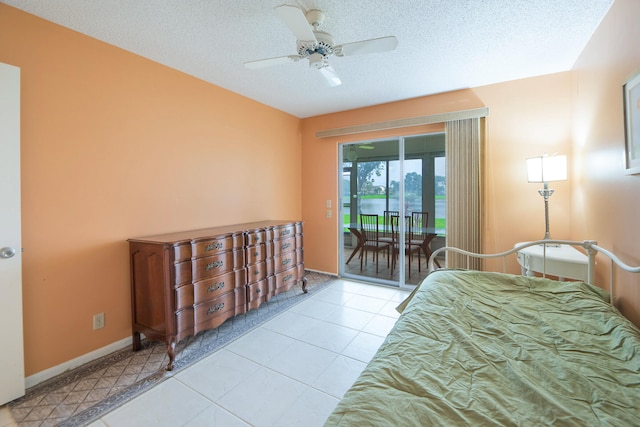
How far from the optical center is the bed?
819mm

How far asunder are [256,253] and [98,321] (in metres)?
1.39

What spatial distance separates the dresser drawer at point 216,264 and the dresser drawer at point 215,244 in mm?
44

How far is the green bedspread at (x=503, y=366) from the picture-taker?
2.68ft

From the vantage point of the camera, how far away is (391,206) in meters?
4.05

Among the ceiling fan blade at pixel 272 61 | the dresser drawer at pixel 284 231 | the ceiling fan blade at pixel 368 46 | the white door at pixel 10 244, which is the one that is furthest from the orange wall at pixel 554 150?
the white door at pixel 10 244

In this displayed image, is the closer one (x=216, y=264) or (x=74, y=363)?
(x=74, y=363)

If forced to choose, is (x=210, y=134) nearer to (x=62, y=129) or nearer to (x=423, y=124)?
(x=62, y=129)

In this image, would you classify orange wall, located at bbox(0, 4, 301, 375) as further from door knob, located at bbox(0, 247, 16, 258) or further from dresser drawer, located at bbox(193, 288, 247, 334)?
dresser drawer, located at bbox(193, 288, 247, 334)

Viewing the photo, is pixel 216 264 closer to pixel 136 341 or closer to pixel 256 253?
pixel 256 253

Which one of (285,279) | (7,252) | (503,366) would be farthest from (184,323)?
(503,366)

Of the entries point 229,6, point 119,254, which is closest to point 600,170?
point 229,6

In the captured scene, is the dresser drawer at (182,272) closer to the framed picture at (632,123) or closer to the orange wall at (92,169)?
the orange wall at (92,169)

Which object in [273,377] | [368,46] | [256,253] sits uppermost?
[368,46]

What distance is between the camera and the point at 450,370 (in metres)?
1.03
